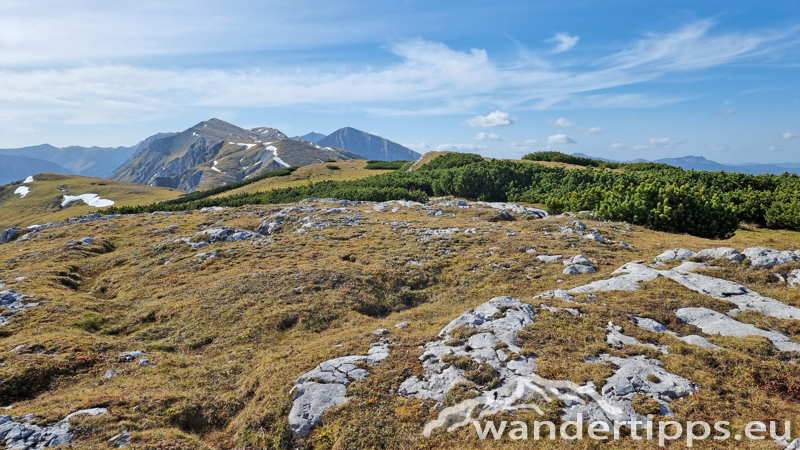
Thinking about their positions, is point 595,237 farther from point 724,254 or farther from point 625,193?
point 625,193

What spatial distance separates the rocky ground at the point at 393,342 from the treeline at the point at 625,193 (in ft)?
28.4

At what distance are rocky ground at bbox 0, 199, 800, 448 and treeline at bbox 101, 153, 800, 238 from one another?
28.4ft

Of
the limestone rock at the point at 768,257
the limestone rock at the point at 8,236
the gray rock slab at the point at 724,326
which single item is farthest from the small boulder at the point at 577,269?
the limestone rock at the point at 8,236

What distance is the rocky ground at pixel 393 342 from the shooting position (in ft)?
38.0

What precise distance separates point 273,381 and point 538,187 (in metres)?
71.3

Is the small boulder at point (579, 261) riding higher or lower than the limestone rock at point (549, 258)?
higher

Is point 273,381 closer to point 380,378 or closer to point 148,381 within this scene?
point 380,378

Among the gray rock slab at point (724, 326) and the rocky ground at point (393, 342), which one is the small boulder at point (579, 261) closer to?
the rocky ground at point (393, 342)

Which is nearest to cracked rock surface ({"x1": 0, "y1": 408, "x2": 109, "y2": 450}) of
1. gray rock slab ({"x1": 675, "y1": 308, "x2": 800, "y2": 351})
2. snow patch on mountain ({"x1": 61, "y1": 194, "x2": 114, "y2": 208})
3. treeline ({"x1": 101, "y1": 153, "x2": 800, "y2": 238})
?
gray rock slab ({"x1": 675, "y1": 308, "x2": 800, "y2": 351})

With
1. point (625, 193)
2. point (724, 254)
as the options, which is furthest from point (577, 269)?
point (625, 193)

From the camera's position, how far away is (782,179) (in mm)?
51531

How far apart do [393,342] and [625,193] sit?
4688cm

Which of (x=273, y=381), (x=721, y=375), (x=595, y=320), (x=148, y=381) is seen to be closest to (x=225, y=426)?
(x=273, y=381)

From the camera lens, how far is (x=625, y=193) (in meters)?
49.2
